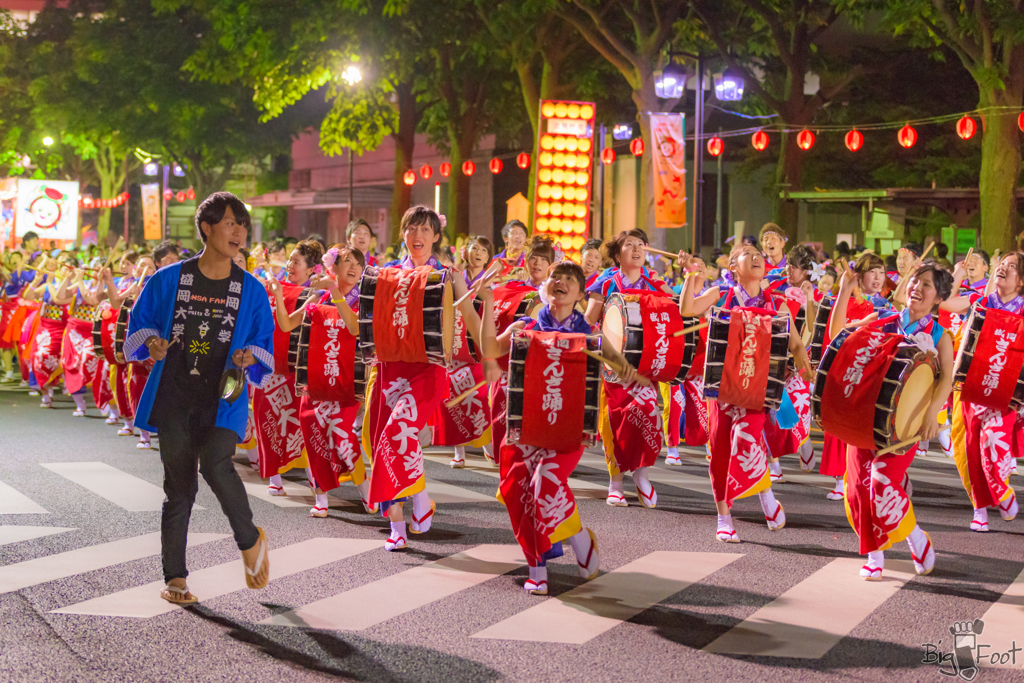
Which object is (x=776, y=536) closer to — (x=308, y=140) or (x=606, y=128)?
(x=606, y=128)

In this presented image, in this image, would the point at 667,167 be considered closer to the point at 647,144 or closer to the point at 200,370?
the point at 647,144

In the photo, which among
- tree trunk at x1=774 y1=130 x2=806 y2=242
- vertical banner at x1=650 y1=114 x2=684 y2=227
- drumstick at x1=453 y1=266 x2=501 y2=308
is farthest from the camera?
tree trunk at x1=774 y1=130 x2=806 y2=242

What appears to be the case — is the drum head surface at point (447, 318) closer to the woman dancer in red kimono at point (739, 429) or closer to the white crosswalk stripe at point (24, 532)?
the woman dancer in red kimono at point (739, 429)

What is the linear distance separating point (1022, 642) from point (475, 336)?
341 cm

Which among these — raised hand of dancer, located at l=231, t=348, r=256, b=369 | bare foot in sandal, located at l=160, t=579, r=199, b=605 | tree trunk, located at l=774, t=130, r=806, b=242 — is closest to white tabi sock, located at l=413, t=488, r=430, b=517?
bare foot in sandal, located at l=160, t=579, r=199, b=605

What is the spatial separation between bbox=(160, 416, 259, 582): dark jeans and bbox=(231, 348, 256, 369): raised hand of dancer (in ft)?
1.09

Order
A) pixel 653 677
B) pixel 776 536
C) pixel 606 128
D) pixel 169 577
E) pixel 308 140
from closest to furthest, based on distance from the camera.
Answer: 1. pixel 653 677
2. pixel 169 577
3. pixel 776 536
4. pixel 606 128
5. pixel 308 140

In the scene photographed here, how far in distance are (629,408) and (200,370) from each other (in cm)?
372

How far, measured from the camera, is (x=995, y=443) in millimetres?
7934

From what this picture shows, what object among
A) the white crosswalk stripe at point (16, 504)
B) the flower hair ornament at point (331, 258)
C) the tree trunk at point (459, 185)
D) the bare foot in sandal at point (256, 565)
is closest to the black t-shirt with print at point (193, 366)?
the bare foot in sandal at point (256, 565)

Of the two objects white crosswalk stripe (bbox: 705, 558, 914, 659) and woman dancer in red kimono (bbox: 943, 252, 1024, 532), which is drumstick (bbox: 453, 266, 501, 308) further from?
woman dancer in red kimono (bbox: 943, 252, 1024, 532)

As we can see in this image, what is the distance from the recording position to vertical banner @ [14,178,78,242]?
91.3 ft

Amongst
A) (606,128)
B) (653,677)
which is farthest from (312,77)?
(653,677)

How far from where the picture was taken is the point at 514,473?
615cm
